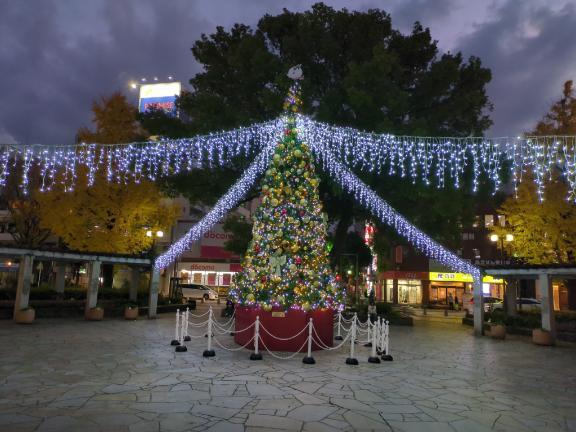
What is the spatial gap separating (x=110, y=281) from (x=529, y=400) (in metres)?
24.9

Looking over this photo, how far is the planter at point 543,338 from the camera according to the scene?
52.8 ft

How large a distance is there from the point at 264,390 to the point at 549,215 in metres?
19.4

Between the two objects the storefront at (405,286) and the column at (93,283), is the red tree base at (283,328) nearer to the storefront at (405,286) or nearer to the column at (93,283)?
the column at (93,283)

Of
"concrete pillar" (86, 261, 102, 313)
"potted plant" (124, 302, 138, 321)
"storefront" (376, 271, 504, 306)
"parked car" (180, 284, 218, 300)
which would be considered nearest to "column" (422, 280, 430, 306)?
"storefront" (376, 271, 504, 306)

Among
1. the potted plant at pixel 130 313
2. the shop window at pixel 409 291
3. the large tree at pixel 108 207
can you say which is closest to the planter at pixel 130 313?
the potted plant at pixel 130 313

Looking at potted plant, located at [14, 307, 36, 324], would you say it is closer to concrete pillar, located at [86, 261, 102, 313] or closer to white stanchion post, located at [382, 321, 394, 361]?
concrete pillar, located at [86, 261, 102, 313]

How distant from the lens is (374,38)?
71.9 ft

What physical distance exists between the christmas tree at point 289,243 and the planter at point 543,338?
28.3 ft

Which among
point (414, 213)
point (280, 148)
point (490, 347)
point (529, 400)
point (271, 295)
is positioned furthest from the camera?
point (414, 213)

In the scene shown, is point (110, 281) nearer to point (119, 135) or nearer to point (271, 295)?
point (119, 135)

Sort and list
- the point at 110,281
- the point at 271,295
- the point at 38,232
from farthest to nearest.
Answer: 1. the point at 38,232
2. the point at 110,281
3. the point at 271,295

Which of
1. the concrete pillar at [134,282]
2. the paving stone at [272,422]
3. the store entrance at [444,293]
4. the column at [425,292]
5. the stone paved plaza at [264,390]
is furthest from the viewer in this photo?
the column at [425,292]

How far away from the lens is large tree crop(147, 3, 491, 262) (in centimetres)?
1931

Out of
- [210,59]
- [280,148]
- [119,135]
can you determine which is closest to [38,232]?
[119,135]
